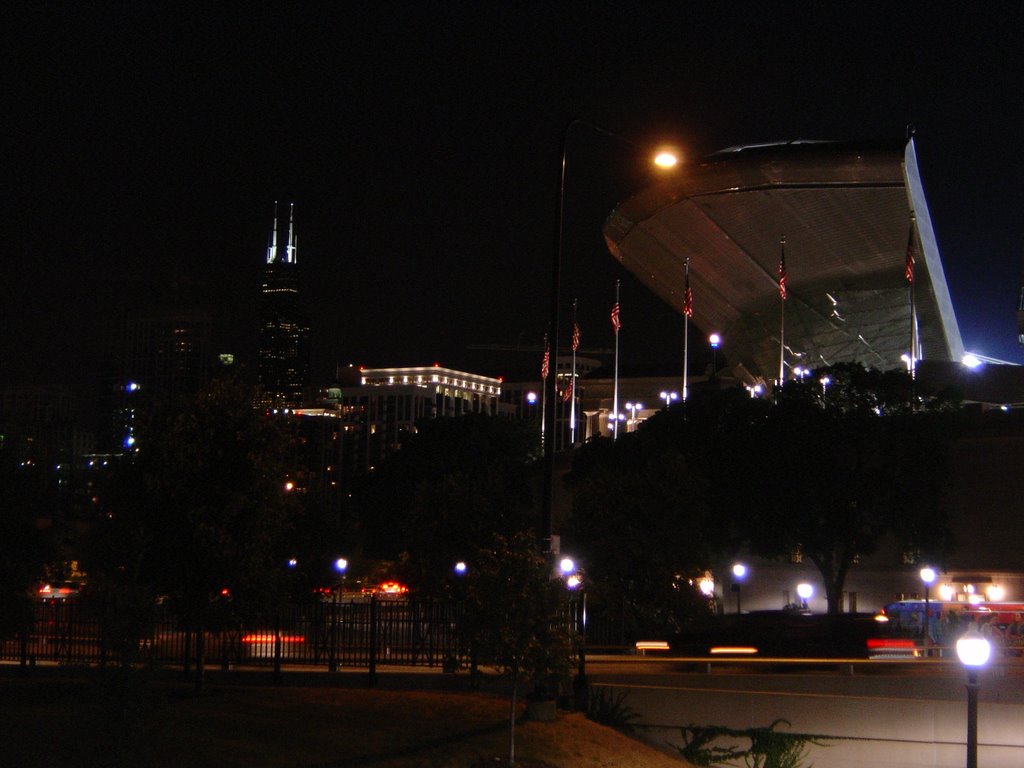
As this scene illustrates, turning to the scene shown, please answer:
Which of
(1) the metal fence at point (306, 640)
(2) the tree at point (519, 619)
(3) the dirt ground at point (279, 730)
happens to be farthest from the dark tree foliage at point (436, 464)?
(2) the tree at point (519, 619)

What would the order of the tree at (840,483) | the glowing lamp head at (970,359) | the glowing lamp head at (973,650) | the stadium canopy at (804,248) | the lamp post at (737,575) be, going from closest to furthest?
the glowing lamp head at (973,650) < the tree at (840,483) < the lamp post at (737,575) < the stadium canopy at (804,248) < the glowing lamp head at (970,359)

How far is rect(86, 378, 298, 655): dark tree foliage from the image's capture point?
22109 mm

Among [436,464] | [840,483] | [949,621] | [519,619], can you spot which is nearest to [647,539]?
[949,621]

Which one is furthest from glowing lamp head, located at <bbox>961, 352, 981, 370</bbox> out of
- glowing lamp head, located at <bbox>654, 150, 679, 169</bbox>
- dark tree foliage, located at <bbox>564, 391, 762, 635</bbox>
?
glowing lamp head, located at <bbox>654, 150, 679, 169</bbox>

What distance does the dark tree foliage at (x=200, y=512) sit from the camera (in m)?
22.1

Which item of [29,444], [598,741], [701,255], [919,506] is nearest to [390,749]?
[598,741]

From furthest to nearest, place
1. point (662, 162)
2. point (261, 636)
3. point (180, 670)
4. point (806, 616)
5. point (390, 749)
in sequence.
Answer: point (806, 616) → point (261, 636) → point (180, 670) → point (662, 162) → point (390, 749)

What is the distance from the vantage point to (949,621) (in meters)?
42.4

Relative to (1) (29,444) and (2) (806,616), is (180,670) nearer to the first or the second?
(1) (29,444)

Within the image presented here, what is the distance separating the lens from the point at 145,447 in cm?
2264

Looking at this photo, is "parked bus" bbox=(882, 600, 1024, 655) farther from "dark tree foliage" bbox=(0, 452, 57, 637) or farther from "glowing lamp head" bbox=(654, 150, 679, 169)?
"dark tree foliage" bbox=(0, 452, 57, 637)

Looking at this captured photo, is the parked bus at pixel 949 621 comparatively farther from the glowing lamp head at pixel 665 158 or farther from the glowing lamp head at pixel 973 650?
the glowing lamp head at pixel 973 650

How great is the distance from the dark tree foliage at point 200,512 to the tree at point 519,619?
15.2ft

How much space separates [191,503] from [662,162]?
1034 cm
